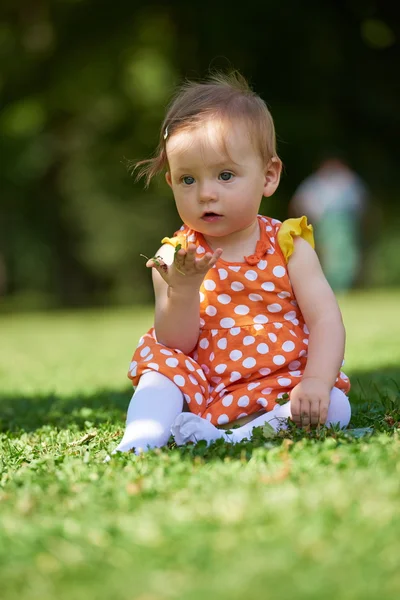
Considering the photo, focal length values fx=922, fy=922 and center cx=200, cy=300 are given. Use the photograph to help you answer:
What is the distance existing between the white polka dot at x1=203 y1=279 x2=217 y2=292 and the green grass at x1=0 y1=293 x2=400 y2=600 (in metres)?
0.75

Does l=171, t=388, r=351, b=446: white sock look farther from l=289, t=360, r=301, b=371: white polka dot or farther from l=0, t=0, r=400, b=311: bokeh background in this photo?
l=0, t=0, r=400, b=311: bokeh background

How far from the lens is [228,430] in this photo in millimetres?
3623

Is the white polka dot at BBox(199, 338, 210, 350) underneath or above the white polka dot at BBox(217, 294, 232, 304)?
underneath

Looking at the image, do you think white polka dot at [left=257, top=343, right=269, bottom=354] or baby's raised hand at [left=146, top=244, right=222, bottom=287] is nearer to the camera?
baby's raised hand at [left=146, top=244, right=222, bottom=287]

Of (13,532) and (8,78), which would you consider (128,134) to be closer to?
(8,78)

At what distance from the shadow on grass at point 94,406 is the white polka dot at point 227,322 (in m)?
0.66

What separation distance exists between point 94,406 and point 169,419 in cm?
181

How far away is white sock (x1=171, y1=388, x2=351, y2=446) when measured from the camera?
11.4 ft

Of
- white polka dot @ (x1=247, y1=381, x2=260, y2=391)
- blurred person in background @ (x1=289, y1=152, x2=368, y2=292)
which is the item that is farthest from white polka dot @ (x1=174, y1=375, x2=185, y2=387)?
blurred person in background @ (x1=289, y1=152, x2=368, y2=292)

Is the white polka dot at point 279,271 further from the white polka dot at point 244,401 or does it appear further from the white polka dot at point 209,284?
the white polka dot at point 244,401

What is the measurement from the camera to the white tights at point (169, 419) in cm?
347

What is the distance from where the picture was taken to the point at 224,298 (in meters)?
3.91

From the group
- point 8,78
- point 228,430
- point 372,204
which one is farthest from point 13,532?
point 372,204

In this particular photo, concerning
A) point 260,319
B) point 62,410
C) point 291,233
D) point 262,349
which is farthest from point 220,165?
point 62,410
